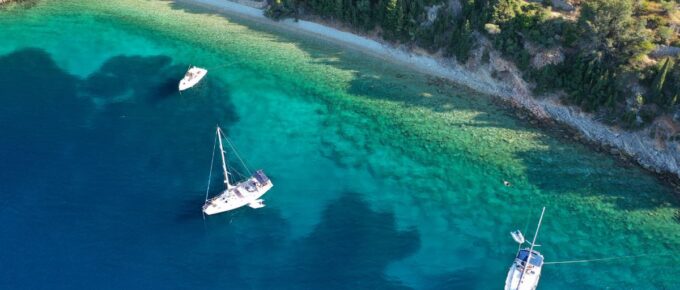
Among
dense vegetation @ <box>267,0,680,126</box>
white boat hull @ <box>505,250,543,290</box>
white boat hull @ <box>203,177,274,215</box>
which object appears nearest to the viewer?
white boat hull @ <box>505,250,543,290</box>

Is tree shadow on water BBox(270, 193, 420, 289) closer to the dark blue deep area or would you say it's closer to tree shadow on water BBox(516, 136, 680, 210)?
the dark blue deep area

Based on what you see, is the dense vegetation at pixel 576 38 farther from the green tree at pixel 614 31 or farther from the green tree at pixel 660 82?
the green tree at pixel 614 31

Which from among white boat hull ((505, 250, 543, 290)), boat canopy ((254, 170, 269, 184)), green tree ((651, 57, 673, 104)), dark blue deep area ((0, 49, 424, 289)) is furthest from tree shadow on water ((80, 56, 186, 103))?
green tree ((651, 57, 673, 104))

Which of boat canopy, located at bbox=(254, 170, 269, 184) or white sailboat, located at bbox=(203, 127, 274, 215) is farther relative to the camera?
boat canopy, located at bbox=(254, 170, 269, 184)

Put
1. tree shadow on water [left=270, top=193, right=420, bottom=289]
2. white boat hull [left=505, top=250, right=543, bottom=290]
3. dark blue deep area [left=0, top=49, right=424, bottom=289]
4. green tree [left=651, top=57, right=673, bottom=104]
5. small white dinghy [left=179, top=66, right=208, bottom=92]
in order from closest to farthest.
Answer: white boat hull [left=505, top=250, right=543, bottom=290]
tree shadow on water [left=270, top=193, right=420, bottom=289]
dark blue deep area [left=0, top=49, right=424, bottom=289]
green tree [left=651, top=57, right=673, bottom=104]
small white dinghy [left=179, top=66, right=208, bottom=92]

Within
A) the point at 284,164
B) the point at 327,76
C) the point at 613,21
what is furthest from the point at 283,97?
the point at 613,21

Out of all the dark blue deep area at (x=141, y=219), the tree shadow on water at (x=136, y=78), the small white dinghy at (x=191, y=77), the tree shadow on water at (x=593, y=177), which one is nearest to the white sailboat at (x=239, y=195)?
the dark blue deep area at (x=141, y=219)

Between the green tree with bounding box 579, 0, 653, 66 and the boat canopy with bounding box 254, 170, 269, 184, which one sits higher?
the green tree with bounding box 579, 0, 653, 66

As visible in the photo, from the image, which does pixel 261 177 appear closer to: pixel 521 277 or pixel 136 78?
pixel 521 277
